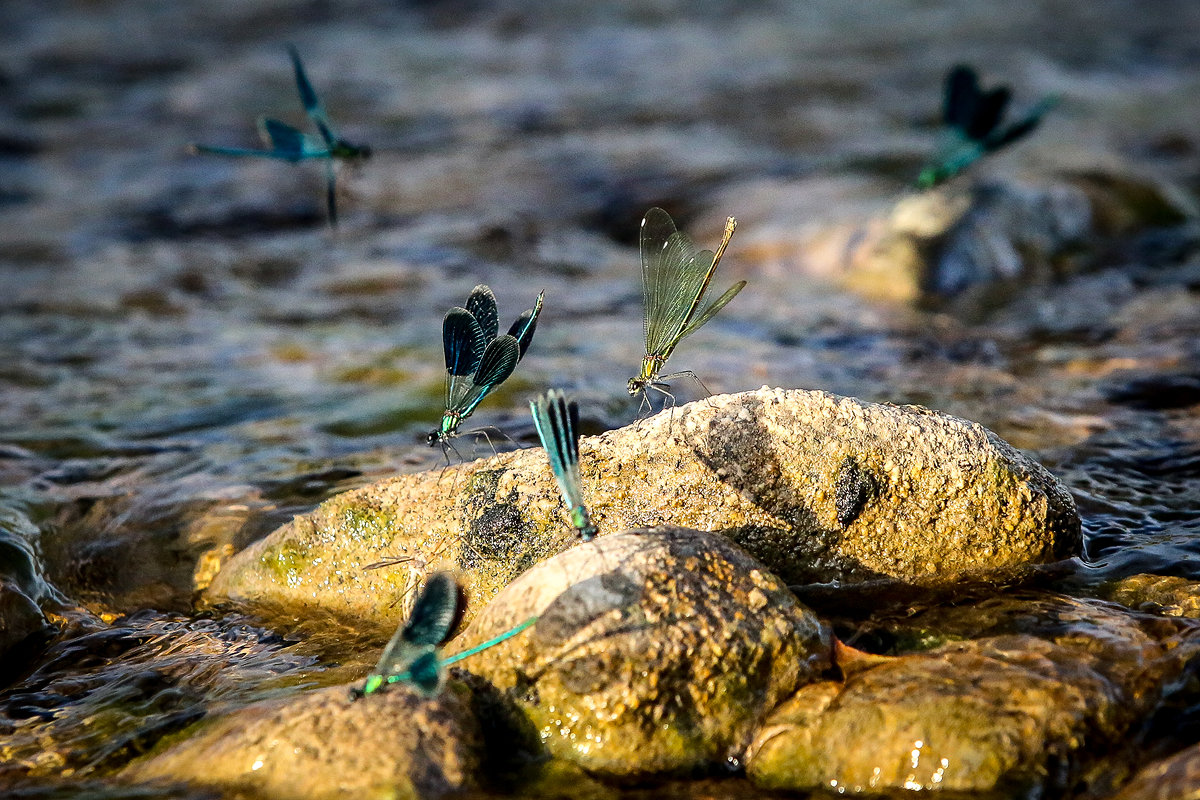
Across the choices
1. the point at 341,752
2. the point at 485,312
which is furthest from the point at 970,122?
the point at 341,752

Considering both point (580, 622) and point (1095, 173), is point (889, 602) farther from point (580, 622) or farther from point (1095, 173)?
point (1095, 173)

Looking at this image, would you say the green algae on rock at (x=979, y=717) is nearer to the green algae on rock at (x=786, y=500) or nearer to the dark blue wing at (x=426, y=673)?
the green algae on rock at (x=786, y=500)

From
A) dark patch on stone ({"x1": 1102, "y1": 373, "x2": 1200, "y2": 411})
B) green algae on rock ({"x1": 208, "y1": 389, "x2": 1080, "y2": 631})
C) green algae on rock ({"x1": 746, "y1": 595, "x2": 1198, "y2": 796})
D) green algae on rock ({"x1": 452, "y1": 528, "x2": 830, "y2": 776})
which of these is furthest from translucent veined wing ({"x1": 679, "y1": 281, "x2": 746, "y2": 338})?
dark patch on stone ({"x1": 1102, "y1": 373, "x2": 1200, "y2": 411})

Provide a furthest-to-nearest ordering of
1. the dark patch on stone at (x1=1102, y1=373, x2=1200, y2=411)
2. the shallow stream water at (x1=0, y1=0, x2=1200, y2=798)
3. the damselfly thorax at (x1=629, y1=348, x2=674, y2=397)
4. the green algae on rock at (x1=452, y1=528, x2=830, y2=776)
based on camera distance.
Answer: the dark patch on stone at (x1=1102, y1=373, x2=1200, y2=411) → the shallow stream water at (x1=0, y1=0, x2=1200, y2=798) → the damselfly thorax at (x1=629, y1=348, x2=674, y2=397) → the green algae on rock at (x1=452, y1=528, x2=830, y2=776)

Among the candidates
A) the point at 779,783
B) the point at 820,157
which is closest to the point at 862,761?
the point at 779,783

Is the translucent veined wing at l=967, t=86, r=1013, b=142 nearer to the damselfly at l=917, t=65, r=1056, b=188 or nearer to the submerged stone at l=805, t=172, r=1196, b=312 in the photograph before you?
the damselfly at l=917, t=65, r=1056, b=188

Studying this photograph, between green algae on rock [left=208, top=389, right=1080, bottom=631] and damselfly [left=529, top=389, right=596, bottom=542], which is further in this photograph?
green algae on rock [left=208, top=389, right=1080, bottom=631]

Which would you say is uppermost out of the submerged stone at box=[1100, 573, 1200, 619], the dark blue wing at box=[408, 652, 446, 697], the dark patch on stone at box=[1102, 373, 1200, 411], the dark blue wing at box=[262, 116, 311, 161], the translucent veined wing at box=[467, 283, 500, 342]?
the dark blue wing at box=[262, 116, 311, 161]
